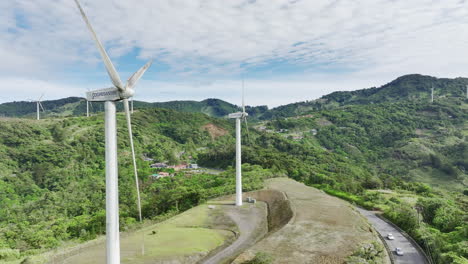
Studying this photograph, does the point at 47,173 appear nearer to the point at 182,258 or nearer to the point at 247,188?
the point at 247,188

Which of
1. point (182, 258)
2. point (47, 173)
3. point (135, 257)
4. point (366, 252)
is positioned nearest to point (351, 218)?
point (366, 252)

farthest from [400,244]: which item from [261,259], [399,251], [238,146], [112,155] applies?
[112,155]

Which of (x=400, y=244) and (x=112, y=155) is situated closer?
(x=112, y=155)

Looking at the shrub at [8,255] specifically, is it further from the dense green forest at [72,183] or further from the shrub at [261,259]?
the shrub at [261,259]

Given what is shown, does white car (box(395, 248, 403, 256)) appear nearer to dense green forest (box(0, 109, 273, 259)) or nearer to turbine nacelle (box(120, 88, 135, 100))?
dense green forest (box(0, 109, 273, 259))

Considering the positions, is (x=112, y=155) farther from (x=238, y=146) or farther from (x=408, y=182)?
(x=408, y=182)
